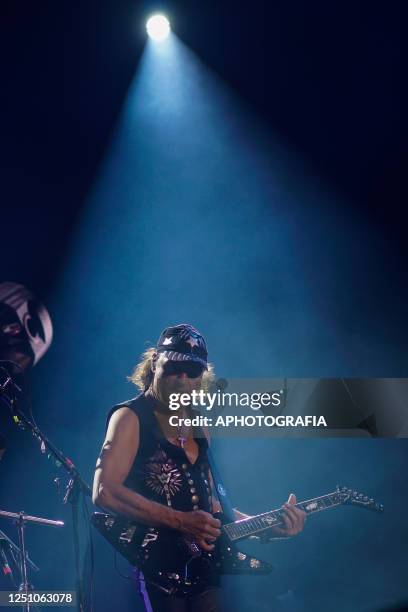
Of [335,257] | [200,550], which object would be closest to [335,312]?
[335,257]

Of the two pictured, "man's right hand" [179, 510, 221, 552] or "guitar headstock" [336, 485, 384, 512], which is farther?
"guitar headstock" [336, 485, 384, 512]

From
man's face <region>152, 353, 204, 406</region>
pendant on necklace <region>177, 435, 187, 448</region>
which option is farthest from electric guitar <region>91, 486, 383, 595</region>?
man's face <region>152, 353, 204, 406</region>

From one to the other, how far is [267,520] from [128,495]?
0.79 meters

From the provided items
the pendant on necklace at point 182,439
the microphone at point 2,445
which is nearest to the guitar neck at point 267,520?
the pendant on necklace at point 182,439

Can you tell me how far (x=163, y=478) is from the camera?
2947 mm

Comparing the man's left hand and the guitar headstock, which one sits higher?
the guitar headstock

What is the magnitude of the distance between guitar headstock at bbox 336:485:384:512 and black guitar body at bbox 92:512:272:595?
2.04 feet

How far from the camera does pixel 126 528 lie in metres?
2.83

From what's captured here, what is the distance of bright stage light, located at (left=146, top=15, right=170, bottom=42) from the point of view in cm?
424

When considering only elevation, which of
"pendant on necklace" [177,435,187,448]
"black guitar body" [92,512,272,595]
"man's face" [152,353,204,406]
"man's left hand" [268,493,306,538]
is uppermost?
"man's face" [152,353,204,406]

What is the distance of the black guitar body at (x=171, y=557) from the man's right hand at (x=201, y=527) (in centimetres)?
3

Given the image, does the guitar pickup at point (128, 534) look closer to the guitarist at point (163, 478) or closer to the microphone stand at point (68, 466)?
the guitarist at point (163, 478)

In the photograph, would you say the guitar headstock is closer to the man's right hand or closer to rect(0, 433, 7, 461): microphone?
the man's right hand

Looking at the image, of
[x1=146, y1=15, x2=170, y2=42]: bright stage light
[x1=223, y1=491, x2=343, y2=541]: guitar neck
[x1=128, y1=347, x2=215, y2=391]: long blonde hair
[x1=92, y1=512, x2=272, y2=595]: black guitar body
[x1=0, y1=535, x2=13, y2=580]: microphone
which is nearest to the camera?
[x1=92, y1=512, x2=272, y2=595]: black guitar body
